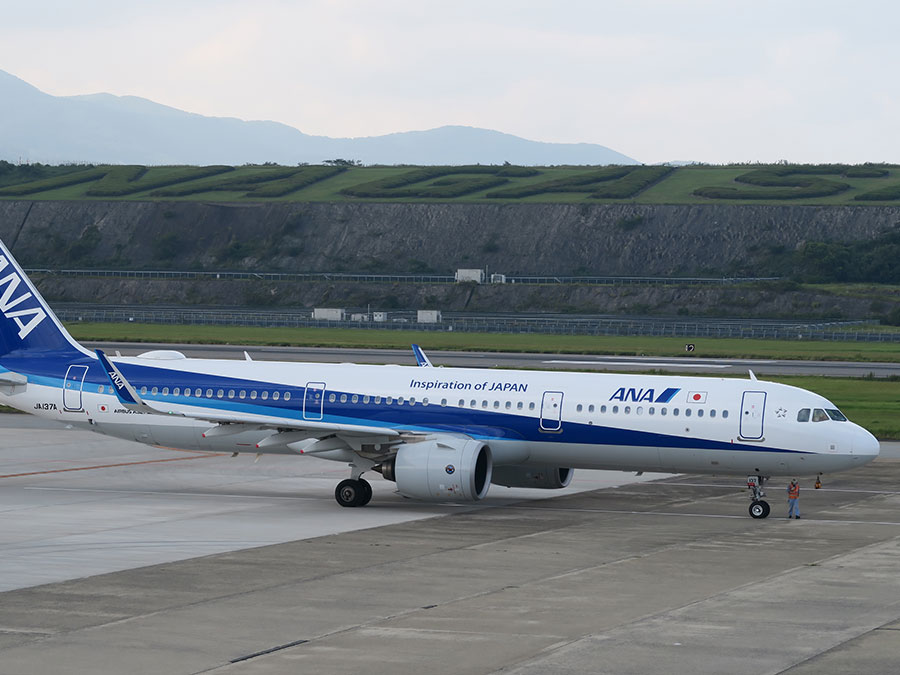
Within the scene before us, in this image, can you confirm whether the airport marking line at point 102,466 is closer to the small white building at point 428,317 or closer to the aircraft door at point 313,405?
the aircraft door at point 313,405

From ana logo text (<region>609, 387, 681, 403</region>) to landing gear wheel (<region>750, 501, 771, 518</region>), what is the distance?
3.92 m

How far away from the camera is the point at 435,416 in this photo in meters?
38.5

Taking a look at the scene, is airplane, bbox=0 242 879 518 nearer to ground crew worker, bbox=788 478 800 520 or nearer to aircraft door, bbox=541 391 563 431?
aircraft door, bbox=541 391 563 431

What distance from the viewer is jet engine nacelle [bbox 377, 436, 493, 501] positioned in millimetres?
36031

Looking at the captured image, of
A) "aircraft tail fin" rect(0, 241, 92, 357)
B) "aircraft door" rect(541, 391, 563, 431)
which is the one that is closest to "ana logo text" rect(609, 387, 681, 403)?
"aircraft door" rect(541, 391, 563, 431)

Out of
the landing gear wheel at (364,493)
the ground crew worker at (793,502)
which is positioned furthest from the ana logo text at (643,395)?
the landing gear wheel at (364,493)

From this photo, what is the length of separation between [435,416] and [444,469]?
108 inches

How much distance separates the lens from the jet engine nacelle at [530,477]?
3928cm

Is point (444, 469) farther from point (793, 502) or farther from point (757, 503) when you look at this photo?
point (793, 502)

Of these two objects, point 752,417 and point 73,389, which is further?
point 73,389

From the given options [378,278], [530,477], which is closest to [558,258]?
[378,278]

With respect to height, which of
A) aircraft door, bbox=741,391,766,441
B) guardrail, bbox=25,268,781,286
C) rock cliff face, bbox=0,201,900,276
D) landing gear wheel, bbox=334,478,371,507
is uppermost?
rock cliff face, bbox=0,201,900,276

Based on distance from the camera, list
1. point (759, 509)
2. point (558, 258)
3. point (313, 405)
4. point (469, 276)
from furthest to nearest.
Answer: point (558, 258) → point (469, 276) → point (313, 405) → point (759, 509)

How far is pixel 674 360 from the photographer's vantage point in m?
94.3
